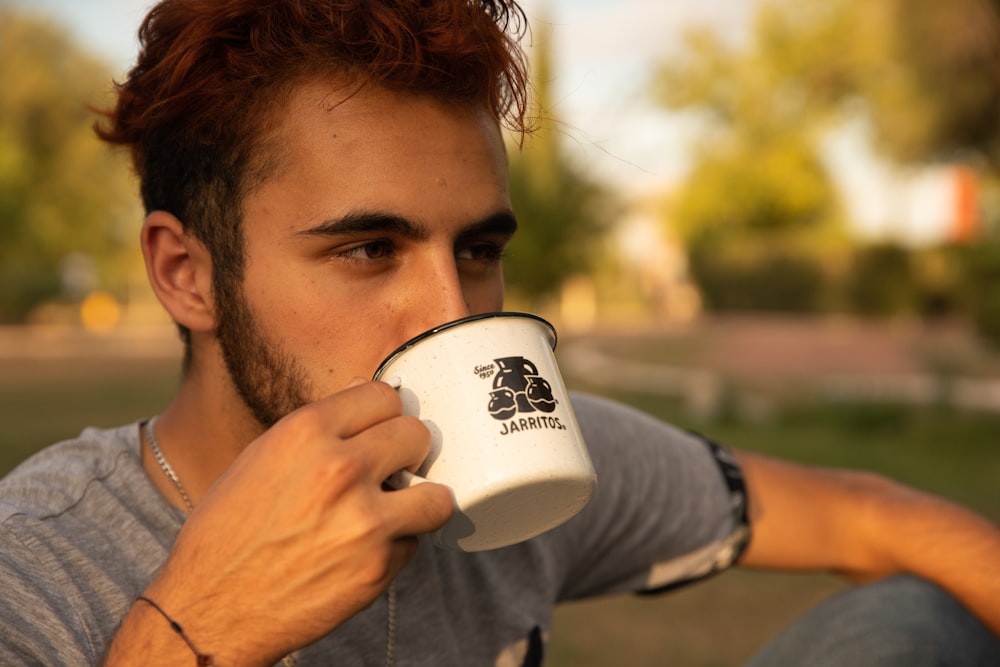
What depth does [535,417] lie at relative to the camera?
1.38 meters

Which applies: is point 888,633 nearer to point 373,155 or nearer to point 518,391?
point 518,391

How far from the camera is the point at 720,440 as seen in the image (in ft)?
27.5

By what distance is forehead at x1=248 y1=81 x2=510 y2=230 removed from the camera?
1740 millimetres

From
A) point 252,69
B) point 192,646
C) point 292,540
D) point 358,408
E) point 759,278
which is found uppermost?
point 252,69

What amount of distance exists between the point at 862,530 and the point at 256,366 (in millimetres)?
1443

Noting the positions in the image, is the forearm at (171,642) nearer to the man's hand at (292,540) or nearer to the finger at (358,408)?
the man's hand at (292,540)

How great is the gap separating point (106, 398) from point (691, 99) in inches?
1179

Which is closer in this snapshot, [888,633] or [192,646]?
[192,646]

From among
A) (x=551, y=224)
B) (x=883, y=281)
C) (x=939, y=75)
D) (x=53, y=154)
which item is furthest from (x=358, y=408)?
(x=53, y=154)

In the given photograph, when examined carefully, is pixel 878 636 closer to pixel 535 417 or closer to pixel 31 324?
pixel 535 417

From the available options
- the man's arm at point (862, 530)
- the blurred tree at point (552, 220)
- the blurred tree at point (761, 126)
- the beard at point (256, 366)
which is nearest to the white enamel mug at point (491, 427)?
the beard at point (256, 366)

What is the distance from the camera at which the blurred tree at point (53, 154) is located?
3522 centimetres

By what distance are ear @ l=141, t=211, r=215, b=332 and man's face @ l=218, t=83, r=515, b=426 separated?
0.45ft

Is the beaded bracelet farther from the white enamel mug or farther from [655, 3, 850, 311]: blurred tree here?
[655, 3, 850, 311]: blurred tree
